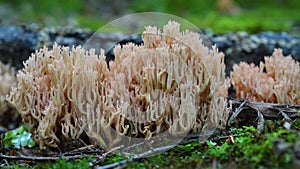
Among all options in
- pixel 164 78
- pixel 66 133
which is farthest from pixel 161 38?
pixel 66 133

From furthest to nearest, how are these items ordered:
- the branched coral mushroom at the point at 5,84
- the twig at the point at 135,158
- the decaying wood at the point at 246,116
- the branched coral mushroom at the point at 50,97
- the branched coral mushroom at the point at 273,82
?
1. the branched coral mushroom at the point at 5,84
2. the branched coral mushroom at the point at 273,82
3. the branched coral mushroom at the point at 50,97
4. the decaying wood at the point at 246,116
5. the twig at the point at 135,158

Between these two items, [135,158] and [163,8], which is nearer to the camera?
[135,158]

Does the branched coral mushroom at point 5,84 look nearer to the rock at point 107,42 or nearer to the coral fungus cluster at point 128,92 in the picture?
the rock at point 107,42

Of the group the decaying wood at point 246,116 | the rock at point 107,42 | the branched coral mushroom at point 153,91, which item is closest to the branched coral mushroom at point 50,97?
the branched coral mushroom at point 153,91

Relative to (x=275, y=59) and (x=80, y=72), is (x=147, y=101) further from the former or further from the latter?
(x=275, y=59)

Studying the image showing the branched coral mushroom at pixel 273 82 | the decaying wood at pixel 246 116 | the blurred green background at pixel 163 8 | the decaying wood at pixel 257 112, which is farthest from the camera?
the blurred green background at pixel 163 8

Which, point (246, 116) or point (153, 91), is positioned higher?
point (153, 91)

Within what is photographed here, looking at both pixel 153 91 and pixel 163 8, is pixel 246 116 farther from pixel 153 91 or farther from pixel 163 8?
pixel 163 8

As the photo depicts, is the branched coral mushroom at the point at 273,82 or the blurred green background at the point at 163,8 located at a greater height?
the blurred green background at the point at 163,8

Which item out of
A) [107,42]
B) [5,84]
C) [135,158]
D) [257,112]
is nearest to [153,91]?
[135,158]
